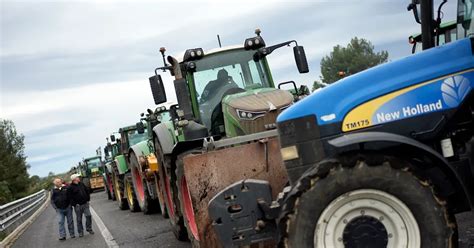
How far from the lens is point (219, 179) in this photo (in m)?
6.60

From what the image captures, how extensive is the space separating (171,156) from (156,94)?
961 mm

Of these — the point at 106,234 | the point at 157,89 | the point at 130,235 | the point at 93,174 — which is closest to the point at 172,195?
the point at 157,89

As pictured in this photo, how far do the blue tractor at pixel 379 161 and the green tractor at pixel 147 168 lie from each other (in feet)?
27.1

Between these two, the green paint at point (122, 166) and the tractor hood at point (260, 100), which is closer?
the tractor hood at point (260, 100)

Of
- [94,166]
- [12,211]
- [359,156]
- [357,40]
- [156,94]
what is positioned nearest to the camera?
[359,156]

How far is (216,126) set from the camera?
874 centimetres

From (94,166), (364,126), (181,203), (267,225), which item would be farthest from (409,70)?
(94,166)

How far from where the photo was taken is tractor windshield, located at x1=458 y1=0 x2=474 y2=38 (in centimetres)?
496

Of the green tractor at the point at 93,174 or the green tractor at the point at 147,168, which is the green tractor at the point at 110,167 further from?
the green tractor at the point at 93,174

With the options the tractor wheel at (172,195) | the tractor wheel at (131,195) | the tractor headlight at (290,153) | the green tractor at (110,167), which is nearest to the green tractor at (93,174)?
the green tractor at (110,167)

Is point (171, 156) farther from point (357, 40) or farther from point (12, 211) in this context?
point (357, 40)

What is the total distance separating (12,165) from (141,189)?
46.0 meters

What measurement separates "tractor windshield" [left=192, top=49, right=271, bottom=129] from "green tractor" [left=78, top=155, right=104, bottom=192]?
1311 inches

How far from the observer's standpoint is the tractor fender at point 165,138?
358 inches
